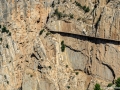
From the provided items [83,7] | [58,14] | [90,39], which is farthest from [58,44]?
[83,7]

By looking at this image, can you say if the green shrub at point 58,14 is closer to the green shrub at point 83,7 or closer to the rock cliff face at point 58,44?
the rock cliff face at point 58,44

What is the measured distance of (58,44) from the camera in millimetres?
65250

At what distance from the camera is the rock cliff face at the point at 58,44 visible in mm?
59656

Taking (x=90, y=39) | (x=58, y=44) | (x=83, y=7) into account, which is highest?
(x=83, y=7)

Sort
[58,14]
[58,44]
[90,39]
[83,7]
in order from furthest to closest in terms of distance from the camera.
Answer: [58,44] → [58,14] → [83,7] → [90,39]

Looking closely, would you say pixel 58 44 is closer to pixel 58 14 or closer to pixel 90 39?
pixel 58 14

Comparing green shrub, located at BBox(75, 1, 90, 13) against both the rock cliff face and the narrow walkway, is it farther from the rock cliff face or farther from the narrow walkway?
the narrow walkway

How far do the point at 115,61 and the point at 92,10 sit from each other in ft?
30.4

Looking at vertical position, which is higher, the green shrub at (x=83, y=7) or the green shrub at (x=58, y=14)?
the green shrub at (x=83, y=7)

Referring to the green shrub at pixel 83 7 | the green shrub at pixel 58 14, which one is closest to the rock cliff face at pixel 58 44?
the green shrub at pixel 58 14

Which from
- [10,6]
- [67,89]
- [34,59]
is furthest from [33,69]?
[10,6]

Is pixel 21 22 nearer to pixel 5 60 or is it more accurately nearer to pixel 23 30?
pixel 23 30

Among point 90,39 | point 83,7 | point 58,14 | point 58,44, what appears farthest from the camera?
point 58,44

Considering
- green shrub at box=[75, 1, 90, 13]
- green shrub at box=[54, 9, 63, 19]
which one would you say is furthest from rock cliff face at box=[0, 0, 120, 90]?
green shrub at box=[75, 1, 90, 13]
